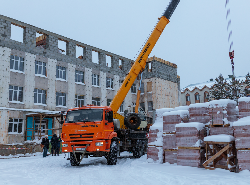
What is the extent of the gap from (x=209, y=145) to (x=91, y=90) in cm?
2263

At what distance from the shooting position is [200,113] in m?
11.6

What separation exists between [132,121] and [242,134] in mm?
8031

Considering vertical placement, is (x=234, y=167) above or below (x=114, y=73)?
below

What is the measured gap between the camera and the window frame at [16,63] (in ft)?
82.4

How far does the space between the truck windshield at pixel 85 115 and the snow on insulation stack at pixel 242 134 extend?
5.78m

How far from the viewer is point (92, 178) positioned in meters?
8.88

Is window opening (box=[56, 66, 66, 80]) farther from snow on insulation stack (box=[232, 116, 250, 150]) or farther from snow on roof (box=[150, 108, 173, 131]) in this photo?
snow on insulation stack (box=[232, 116, 250, 150])

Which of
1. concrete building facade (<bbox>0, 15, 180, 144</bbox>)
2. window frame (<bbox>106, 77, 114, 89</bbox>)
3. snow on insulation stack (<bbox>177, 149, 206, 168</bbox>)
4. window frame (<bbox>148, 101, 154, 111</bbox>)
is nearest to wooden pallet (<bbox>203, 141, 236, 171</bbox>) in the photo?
snow on insulation stack (<bbox>177, 149, 206, 168</bbox>)

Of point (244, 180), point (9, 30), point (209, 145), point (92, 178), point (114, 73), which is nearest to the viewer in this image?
point (244, 180)

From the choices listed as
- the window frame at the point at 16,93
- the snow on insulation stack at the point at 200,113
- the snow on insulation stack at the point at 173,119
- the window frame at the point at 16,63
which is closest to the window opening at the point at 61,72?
the window frame at the point at 16,63

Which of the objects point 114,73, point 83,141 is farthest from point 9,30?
point 83,141

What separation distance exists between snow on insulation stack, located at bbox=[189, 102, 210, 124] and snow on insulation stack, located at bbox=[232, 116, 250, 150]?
179cm

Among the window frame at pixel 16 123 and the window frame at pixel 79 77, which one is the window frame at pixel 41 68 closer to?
the window frame at pixel 79 77

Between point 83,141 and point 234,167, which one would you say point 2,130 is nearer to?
point 83,141
